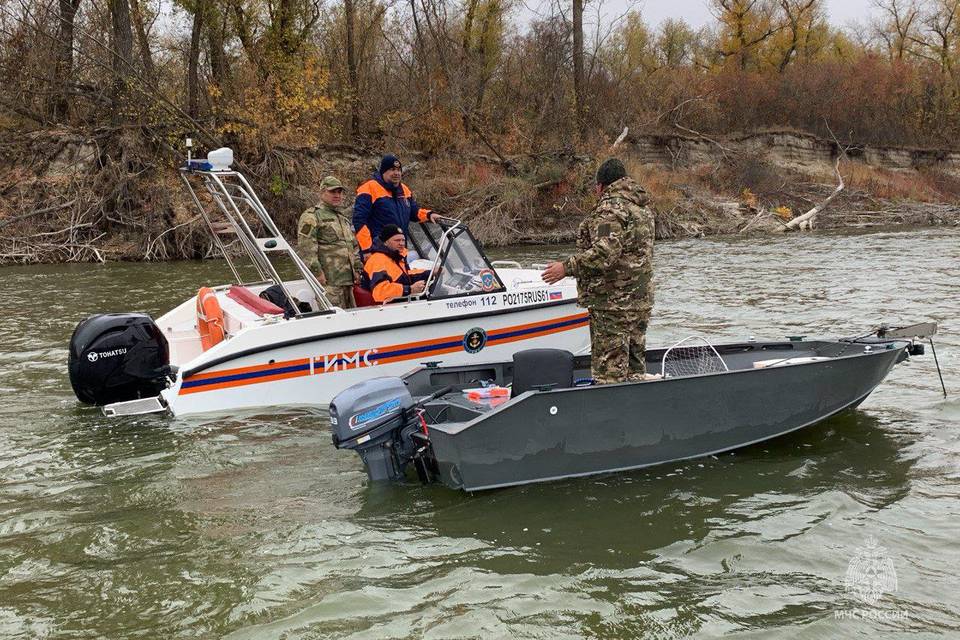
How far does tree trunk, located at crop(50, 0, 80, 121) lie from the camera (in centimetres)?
2236

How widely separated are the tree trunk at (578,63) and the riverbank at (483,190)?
1996mm

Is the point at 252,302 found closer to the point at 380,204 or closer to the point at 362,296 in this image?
the point at 362,296

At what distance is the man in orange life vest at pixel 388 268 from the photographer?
7.80 metres

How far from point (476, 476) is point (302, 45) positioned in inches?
974

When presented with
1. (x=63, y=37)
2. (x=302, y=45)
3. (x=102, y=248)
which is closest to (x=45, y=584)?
(x=102, y=248)

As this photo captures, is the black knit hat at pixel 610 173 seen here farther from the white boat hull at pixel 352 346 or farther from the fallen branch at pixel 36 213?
the fallen branch at pixel 36 213

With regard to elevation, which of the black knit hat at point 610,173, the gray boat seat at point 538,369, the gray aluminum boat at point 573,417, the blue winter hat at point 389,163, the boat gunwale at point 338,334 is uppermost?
the blue winter hat at point 389,163

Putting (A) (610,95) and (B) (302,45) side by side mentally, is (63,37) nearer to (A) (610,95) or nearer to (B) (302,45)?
(B) (302,45)

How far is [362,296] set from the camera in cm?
810

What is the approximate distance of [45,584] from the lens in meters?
4.20

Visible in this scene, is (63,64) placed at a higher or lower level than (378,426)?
higher

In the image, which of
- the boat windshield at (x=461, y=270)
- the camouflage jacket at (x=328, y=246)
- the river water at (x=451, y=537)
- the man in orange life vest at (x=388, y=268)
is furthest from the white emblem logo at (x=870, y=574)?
the camouflage jacket at (x=328, y=246)

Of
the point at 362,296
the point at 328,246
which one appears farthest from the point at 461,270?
the point at 328,246

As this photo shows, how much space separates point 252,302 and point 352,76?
869 inches
